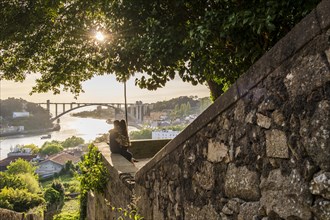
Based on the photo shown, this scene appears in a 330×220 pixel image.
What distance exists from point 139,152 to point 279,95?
25.7 ft

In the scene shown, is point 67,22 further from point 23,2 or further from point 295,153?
point 295,153

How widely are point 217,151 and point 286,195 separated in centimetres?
65

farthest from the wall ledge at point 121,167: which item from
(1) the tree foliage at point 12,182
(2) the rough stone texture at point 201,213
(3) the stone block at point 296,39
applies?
(1) the tree foliage at point 12,182

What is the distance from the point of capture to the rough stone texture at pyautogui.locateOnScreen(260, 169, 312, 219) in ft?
5.13

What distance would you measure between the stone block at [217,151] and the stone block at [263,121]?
383mm

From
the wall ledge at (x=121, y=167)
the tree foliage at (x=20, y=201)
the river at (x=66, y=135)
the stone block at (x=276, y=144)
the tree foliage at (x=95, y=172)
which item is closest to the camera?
the stone block at (x=276, y=144)

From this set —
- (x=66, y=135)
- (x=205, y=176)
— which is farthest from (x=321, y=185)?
(x=66, y=135)

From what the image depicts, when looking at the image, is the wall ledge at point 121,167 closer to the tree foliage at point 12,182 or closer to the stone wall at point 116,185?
the stone wall at point 116,185

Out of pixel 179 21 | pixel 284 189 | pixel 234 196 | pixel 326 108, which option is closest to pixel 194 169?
pixel 234 196

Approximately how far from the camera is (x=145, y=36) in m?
4.61

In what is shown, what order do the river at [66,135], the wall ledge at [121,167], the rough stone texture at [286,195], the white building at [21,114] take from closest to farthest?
the rough stone texture at [286,195]
the wall ledge at [121,167]
the river at [66,135]
the white building at [21,114]

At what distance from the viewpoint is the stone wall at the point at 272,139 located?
1475 millimetres

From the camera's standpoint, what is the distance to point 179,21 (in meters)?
4.78

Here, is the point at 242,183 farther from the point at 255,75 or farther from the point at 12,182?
the point at 12,182
